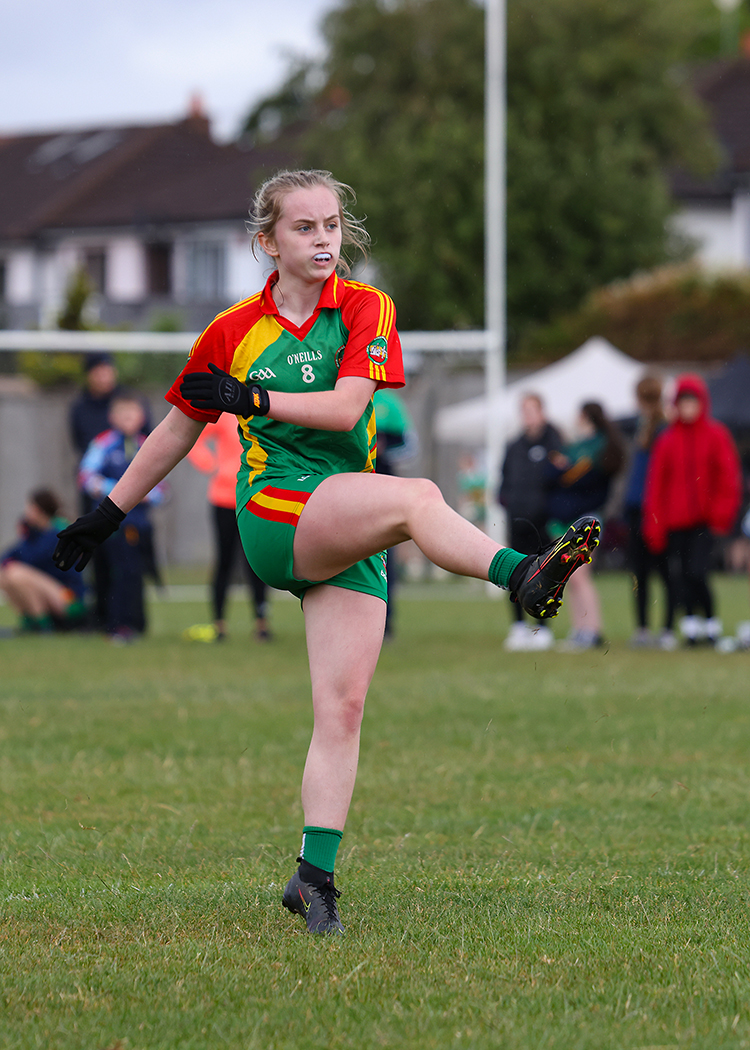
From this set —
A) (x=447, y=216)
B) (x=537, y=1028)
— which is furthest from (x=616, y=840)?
(x=447, y=216)

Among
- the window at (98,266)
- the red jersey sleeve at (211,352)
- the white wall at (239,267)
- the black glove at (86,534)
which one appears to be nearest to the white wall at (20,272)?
the window at (98,266)

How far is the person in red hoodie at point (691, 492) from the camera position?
1144 cm

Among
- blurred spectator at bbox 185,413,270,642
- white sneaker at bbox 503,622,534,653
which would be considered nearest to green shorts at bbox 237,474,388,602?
blurred spectator at bbox 185,413,270,642

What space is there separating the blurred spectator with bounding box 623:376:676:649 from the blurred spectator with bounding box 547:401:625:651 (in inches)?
15.4

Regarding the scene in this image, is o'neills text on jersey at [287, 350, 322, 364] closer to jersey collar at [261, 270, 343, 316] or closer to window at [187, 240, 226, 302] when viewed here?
jersey collar at [261, 270, 343, 316]

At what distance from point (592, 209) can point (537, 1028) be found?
103ft

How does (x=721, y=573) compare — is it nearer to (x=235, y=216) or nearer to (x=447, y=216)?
(x=447, y=216)

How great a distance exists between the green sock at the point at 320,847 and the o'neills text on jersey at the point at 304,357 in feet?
3.88

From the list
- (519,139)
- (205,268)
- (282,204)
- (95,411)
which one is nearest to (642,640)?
(95,411)

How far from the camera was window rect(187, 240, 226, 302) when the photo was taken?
3956cm

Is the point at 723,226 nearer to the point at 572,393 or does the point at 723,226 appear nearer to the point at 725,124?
the point at 725,124

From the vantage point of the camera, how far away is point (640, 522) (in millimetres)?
12078

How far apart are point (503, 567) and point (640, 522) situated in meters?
8.68

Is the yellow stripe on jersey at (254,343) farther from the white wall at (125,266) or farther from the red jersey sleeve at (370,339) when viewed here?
the white wall at (125,266)
